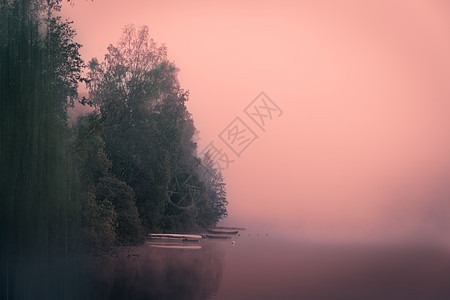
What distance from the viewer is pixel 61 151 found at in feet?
77.5

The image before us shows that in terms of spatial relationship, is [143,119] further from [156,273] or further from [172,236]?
[156,273]

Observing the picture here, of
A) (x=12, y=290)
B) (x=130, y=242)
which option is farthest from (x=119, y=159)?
(x=12, y=290)

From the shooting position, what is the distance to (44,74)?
23.0 metres

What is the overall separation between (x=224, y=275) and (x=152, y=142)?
68.0 ft

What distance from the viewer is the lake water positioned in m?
20.1

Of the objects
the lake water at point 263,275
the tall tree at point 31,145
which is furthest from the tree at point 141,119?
the tall tree at point 31,145

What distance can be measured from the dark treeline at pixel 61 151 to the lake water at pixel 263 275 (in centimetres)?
256

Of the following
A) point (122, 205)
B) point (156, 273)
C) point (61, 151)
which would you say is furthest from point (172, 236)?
point (61, 151)

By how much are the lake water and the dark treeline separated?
8.40 ft

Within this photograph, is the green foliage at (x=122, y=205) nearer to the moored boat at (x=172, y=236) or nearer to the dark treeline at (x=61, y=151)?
the dark treeline at (x=61, y=151)

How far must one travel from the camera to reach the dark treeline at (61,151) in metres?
21.1

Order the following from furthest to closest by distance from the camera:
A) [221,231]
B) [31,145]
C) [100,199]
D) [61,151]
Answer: [221,231], [100,199], [61,151], [31,145]

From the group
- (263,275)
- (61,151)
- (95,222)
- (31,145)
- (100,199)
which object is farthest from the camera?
(100,199)

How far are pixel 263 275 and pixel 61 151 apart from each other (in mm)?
11069
